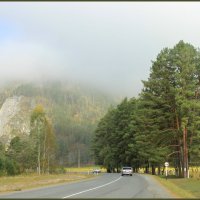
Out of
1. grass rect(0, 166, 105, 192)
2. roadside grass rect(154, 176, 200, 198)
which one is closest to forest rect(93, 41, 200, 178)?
grass rect(0, 166, 105, 192)

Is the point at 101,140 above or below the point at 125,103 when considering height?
below

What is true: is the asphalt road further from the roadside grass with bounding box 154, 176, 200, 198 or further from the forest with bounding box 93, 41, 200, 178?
the forest with bounding box 93, 41, 200, 178

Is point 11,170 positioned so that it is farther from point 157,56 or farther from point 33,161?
point 157,56

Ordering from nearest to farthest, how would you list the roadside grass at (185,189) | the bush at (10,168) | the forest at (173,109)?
the roadside grass at (185,189) < the forest at (173,109) < the bush at (10,168)

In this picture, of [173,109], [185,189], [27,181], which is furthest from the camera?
[173,109]

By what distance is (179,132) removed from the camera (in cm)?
6144

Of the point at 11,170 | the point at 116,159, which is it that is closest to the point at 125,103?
the point at 116,159

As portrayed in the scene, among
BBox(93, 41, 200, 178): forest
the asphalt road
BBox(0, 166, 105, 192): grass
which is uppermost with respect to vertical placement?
BBox(93, 41, 200, 178): forest

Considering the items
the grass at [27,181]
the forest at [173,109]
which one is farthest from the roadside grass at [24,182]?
the forest at [173,109]

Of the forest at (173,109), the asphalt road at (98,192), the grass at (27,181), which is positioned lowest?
the grass at (27,181)

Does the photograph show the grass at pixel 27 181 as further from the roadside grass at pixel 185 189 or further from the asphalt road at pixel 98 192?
the roadside grass at pixel 185 189

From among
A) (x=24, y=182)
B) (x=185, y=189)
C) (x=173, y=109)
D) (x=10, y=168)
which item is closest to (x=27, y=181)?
(x=24, y=182)

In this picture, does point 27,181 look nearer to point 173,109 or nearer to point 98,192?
point 98,192

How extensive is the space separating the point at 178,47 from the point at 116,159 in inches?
1874
